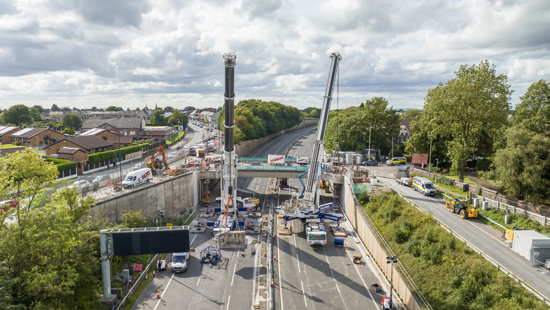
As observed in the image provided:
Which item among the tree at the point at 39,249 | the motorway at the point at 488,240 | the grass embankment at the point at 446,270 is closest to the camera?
the tree at the point at 39,249

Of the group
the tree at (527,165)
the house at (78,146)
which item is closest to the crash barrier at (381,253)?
the tree at (527,165)

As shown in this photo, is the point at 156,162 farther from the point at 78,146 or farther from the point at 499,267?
the point at 499,267

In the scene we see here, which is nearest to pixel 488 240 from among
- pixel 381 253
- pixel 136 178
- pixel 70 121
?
pixel 381 253

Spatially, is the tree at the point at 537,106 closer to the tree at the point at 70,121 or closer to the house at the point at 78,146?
the house at the point at 78,146

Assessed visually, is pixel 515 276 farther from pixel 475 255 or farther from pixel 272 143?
pixel 272 143

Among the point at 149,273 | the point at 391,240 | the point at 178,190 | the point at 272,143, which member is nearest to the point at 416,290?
the point at 391,240

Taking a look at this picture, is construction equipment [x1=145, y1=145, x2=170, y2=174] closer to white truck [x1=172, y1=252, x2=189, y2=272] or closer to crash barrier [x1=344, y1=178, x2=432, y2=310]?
white truck [x1=172, y1=252, x2=189, y2=272]
